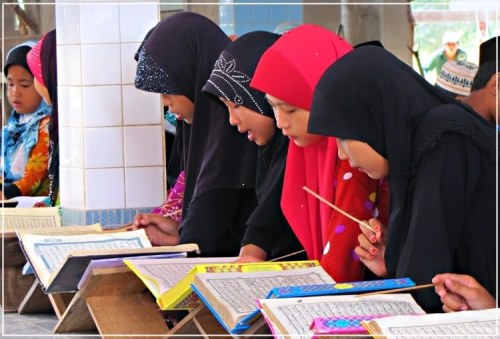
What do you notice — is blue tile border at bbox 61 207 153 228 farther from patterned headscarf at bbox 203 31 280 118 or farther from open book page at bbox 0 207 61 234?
patterned headscarf at bbox 203 31 280 118

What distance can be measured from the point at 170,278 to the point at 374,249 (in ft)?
1.85

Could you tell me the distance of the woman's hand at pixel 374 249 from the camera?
8.53 feet

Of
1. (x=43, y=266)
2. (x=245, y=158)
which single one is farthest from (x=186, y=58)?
(x=43, y=266)

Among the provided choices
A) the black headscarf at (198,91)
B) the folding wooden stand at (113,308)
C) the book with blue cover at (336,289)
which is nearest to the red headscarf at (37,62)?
the black headscarf at (198,91)

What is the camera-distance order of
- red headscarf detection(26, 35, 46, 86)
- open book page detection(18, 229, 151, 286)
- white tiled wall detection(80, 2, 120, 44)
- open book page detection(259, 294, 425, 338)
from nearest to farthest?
open book page detection(259, 294, 425, 338)
open book page detection(18, 229, 151, 286)
white tiled wall detection(80, 2, 120, 44)
red headscarf detection(26, 35, 46, 86)

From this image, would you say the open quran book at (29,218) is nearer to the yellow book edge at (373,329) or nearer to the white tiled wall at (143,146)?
the white tiled wall at (143,146)

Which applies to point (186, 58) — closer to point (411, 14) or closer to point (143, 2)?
point (143, 2)

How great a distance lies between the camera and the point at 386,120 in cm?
245

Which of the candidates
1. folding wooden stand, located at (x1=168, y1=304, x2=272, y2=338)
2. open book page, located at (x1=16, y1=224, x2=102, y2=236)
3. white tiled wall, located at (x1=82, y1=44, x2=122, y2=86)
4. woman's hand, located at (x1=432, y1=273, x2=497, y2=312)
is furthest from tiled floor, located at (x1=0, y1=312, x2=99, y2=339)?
woman's hand, located at (x1=432, y1=273, x2=497, y2=312)

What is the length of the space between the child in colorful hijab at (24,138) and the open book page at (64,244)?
202 cm

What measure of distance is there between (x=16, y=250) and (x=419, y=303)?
2.05 meters

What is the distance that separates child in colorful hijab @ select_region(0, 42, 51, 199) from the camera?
5570mm

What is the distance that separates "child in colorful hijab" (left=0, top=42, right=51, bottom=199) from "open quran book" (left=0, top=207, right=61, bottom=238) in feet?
4.18

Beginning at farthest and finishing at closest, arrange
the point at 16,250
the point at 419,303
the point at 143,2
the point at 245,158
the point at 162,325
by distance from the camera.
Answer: the point at 143,2 → the point at 16,250 → the point at 245,158 → the point at 162,325 → the point at 419,303
